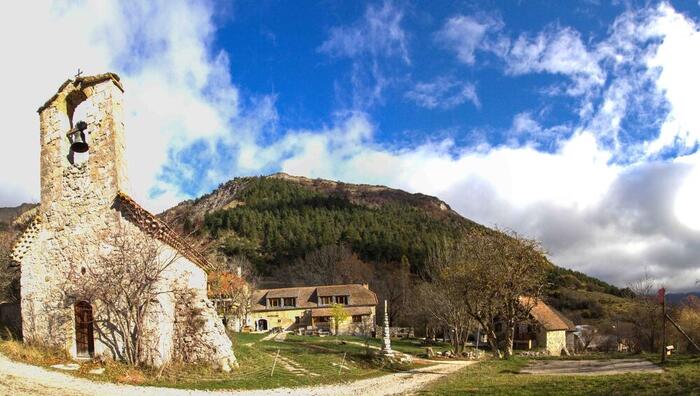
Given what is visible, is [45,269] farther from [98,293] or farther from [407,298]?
[407,298]

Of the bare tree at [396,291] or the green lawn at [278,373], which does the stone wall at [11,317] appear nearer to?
the green lawn at [278,373]

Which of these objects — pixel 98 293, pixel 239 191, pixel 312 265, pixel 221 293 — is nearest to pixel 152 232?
pixel 98 293

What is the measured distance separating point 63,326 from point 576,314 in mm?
95061

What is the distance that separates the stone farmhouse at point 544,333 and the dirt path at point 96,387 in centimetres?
3921

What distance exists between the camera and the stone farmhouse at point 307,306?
66375mm

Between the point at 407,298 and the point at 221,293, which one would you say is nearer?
the point at 221,293

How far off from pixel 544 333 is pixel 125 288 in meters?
49.1

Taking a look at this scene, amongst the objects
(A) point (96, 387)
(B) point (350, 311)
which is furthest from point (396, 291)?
(A) point (96, 387)

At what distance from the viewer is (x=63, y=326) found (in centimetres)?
1780

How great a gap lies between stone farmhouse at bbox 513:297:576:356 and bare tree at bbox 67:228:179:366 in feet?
148

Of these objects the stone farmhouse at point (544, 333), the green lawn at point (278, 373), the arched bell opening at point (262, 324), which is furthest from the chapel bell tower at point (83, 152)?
the arched bell opening at point (262, 324)

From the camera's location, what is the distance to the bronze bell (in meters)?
18.3

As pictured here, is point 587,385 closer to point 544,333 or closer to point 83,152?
point 83,152

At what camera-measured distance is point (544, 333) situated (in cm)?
5284
